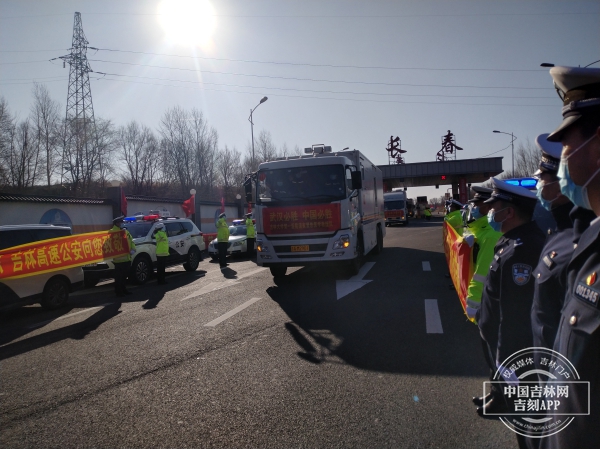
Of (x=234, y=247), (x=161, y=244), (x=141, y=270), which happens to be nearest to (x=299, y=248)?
(x=161, y=244)

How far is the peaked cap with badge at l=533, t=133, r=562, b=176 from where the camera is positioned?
8.16ft

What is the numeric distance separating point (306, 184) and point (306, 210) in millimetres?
795

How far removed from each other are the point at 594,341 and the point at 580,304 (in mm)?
131

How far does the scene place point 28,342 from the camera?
7.34 metres

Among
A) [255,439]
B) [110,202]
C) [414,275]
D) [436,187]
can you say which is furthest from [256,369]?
[436,187]

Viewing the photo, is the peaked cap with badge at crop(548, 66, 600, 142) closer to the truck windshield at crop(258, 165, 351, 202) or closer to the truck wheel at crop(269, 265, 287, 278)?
the truck windshield at crop(258, 165, 351, 202)

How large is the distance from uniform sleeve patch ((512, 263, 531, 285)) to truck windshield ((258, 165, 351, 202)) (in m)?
8.47

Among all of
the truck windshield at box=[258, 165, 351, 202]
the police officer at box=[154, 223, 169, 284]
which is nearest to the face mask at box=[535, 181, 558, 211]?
the truck windshield at box=[258, 165, 351, 202]

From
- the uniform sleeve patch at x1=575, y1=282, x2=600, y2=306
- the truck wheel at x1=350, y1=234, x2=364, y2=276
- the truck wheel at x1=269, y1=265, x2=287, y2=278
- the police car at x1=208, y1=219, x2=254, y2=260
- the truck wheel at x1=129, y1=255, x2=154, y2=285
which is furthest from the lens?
the police car at x1=208, y1=219, x2=254, y2=260

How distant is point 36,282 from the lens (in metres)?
9.87

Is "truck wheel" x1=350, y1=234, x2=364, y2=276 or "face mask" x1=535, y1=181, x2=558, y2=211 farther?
"truck wheel" x1=350, y1=234, x2=364, y2=276

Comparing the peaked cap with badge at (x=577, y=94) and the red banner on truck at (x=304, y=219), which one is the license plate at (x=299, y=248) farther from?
the peaked cap with badge at (x=577, y=94)

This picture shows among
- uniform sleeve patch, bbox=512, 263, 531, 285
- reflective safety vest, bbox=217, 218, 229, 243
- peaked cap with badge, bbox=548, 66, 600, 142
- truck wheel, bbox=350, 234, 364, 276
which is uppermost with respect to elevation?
peaked cap with badge, bbox=548, 66, 600, 142

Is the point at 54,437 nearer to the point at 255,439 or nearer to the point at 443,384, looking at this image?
the point at 255,439
